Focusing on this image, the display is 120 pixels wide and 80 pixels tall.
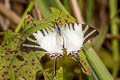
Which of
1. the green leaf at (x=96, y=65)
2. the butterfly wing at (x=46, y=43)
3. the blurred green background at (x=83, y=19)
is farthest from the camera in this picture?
the blurred green background at (x=83, y=19)

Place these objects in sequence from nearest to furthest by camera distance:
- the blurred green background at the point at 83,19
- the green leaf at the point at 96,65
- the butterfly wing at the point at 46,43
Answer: the butterfly wing at the point at 46,43
the green leaf at the point at 96,65
the blurred green background at the point at 83,19

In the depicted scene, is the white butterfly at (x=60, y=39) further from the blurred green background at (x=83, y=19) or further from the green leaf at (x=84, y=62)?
the blurred green background at (x=83, y=19)

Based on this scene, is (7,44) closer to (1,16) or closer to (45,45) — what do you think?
(45,45)

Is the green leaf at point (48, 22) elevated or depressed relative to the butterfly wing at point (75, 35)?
elevated

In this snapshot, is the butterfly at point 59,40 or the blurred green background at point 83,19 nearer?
the butterfly at point 59,40

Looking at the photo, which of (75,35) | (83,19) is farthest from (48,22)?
(83,19)

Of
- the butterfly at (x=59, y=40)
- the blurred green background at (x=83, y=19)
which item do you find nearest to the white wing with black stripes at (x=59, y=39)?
the butterfly at (x=59, y=40)

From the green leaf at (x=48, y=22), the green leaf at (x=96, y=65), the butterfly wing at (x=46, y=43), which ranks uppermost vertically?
the green leaf at (x=48, y=22)

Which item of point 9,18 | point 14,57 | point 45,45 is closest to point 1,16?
point 9,18
